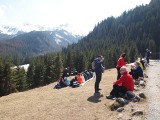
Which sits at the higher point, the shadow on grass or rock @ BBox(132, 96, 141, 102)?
rock @ BBox(132, 96, 141, 102)

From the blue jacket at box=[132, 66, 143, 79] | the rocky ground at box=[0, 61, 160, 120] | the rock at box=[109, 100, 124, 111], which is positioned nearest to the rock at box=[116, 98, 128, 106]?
the rock at box=[109, 100, 124, 111]

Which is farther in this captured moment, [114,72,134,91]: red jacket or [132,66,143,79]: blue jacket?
[132,66,143,79]: blue jacket

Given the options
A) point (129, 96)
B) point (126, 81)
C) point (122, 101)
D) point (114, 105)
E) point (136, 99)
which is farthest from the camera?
point (126, 81)

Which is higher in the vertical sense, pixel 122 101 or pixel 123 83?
pixel 123 83

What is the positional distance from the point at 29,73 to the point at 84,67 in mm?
23114

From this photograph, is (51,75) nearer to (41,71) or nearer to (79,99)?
(41,71)

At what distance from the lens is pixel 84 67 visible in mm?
101125

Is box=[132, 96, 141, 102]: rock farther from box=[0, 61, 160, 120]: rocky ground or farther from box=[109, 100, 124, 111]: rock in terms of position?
box=[109, 100, 124, 111]: rock

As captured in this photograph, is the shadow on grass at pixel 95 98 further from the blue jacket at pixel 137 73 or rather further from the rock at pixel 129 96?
the blue jacket at pixel 137 73

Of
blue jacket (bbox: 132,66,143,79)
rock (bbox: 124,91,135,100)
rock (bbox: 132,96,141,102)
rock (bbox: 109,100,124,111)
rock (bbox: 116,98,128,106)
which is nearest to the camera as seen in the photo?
rock (bbox: 109,100,124,111)

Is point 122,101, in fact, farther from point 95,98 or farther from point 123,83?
point 95,98

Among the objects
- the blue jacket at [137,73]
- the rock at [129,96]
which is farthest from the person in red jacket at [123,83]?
the blue jacket at [137,73]

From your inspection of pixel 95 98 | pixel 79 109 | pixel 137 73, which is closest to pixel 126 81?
pixel 95 98

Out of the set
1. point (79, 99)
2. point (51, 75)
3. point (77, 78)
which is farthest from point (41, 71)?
point (79, 99)
